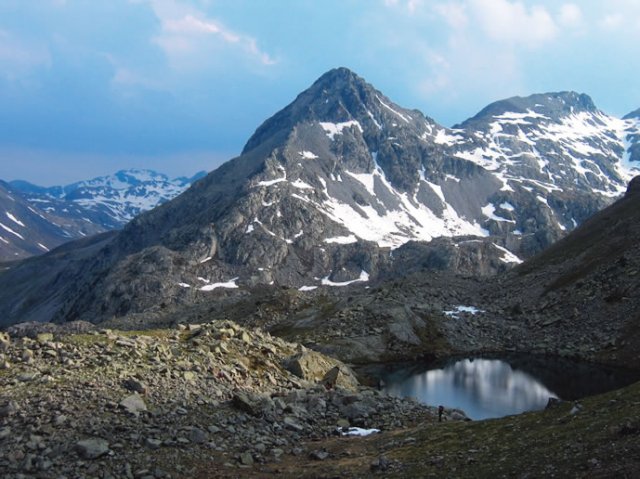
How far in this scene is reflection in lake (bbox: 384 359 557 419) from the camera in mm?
57781

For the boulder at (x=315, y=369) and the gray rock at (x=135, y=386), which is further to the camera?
the boulder at (x=315, y=369)

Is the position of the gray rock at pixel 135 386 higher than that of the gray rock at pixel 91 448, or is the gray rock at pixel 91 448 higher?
the gray rock at pixel 135 386

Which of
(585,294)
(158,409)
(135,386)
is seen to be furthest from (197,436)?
(585,294)

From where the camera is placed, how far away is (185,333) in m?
44.9

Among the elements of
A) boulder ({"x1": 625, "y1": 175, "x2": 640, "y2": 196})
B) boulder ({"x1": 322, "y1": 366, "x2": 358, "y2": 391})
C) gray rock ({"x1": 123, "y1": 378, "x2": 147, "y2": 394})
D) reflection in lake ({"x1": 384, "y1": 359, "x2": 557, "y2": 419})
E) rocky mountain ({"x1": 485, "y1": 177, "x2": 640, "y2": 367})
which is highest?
boulder ({"x1": 625, "y1": 175, "x2": 640, "y2": 196})

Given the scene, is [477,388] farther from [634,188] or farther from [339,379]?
[634,188]

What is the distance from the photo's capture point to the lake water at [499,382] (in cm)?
5950

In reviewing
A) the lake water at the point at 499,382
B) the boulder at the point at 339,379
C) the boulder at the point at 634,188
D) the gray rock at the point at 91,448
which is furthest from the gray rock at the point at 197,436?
the boulder at the point at 634,188

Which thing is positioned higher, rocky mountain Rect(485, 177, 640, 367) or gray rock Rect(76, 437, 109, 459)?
rocky mountain Rect(485, 177, 640, 367)

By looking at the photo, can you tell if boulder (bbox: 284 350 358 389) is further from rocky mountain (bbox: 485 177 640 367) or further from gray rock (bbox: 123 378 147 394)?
rocky mountain (bbox: 485 177 640 367)

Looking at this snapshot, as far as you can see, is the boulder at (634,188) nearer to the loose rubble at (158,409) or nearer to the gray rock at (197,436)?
the loose rubble at (158,409)

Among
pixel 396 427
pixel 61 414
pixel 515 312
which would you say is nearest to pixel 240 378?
pixel 396 427

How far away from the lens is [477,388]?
6744 centimetres

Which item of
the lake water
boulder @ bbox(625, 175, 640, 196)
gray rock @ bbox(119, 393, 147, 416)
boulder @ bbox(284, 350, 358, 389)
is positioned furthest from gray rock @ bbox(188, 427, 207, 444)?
boulder @ bbox(625, 175, 640, 196)
